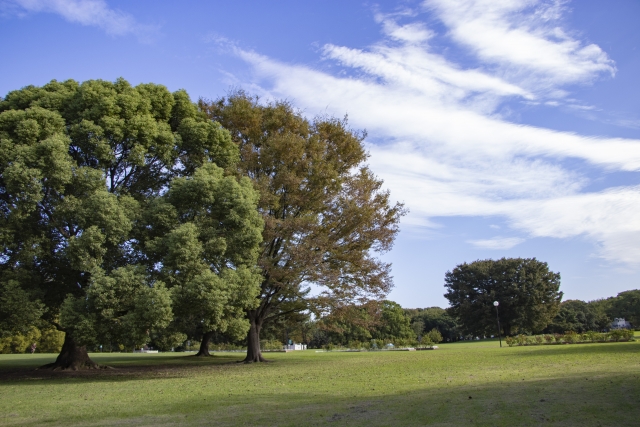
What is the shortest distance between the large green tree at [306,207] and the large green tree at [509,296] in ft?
167

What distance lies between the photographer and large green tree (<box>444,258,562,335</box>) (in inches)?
2778

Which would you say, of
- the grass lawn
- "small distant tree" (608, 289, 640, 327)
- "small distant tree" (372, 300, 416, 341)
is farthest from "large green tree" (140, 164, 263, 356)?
"small distant tree" (608, 289, 640, 327)

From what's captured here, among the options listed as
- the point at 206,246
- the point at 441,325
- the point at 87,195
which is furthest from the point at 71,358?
the point at 441,325

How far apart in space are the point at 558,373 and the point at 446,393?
177 inches

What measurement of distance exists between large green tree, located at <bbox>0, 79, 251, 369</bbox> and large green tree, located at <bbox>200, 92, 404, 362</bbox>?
4.80 metres

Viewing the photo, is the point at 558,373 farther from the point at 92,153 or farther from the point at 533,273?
the point at 533,273

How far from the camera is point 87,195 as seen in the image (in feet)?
60.6

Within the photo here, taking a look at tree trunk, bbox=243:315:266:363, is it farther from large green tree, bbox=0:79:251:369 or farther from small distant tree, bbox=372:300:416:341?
small distant tree, bbox=372:300:416:341

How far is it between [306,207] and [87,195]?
1231cm

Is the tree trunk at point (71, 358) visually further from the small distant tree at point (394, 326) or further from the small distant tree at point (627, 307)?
the small distant tree at point (627, 307)

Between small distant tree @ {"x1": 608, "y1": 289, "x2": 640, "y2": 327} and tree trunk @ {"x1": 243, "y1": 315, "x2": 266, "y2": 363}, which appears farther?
small distant tree @ {"x1": 608, "y1": 289, "x2": 640, "y2": 327}

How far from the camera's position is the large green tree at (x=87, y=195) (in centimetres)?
1689

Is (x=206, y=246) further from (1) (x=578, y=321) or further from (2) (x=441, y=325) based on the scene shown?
(2) (x=441, y=325)

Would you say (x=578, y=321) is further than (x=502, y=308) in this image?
Yes
